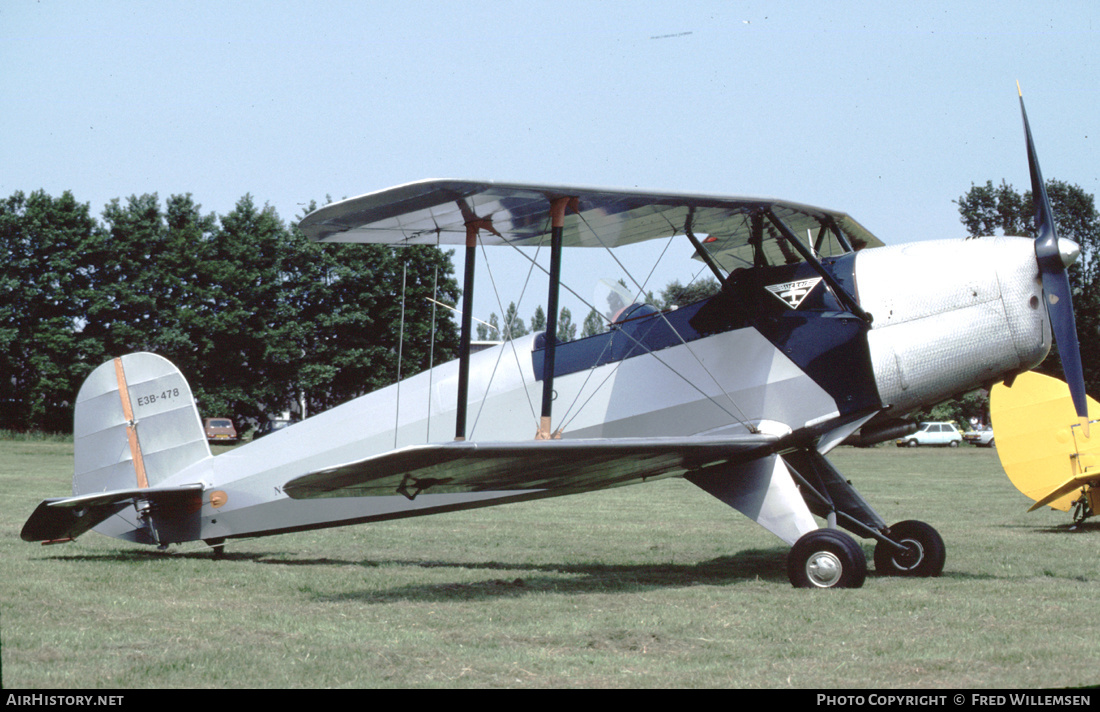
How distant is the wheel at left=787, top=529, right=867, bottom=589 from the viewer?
23.6ft

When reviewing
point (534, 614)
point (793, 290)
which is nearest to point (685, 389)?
point (793, 290)

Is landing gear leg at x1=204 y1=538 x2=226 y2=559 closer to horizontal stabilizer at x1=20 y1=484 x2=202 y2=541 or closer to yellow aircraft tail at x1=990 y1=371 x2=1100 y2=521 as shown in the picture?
horizontal stabilizer at x1=20 y1=484 x2=202 y2=541

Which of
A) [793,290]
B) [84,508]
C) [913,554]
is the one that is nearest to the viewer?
[793,290]

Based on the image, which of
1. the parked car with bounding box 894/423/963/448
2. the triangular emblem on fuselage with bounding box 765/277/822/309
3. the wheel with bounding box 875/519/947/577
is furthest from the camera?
the parked car with bounding box 894/423/963/448

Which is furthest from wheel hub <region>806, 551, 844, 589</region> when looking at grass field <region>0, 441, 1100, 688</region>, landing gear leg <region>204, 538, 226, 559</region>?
landing gear leg <region>204, 538, 226, 559</region>

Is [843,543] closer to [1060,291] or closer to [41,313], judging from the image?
[1060,291]

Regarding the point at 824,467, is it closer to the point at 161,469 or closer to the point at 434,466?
the point at 434,466

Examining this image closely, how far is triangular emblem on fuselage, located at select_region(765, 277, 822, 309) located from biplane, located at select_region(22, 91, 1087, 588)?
0.02 meters

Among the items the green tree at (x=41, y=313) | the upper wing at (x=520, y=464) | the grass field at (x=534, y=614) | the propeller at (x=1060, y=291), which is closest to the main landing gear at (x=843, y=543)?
the grass field at (x=534, y=614)

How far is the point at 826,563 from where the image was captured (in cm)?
728

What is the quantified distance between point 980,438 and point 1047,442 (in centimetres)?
4226

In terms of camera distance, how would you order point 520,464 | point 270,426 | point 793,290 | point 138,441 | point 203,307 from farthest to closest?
1. point 270,426
2. point 203,307
3. point 138,441
4. point 793,290
5. point 520,464
